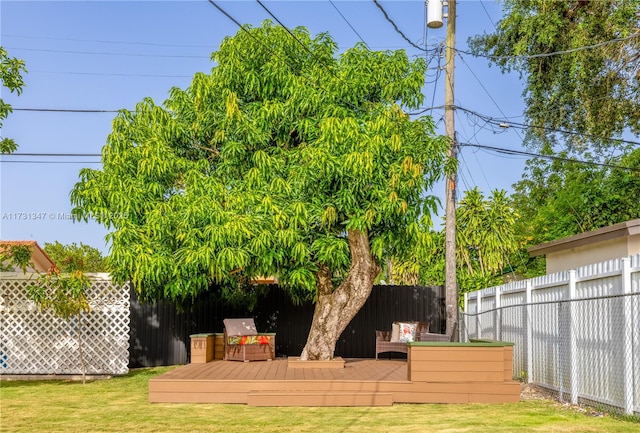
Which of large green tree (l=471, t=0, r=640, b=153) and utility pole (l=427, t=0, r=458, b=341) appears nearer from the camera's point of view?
utility pole (l=427, t=0, r=458, b=341)

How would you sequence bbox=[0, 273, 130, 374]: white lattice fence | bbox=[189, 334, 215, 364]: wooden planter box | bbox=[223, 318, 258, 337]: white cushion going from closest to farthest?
bbox=[189, 334, 215, 364]: wooden planter box
bbox=[0, 273, 130, 374]: white lattice fence
bbox=[223, 318, 258, 337]: white cushion

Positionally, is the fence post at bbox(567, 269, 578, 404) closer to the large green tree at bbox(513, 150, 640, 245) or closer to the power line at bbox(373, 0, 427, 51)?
the power line at bbox(373, 0, 427, 51)

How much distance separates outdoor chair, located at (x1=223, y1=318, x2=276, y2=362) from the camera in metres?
13.8

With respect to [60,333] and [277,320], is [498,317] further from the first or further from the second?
[60,333]

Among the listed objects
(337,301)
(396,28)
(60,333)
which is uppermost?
(396,28)

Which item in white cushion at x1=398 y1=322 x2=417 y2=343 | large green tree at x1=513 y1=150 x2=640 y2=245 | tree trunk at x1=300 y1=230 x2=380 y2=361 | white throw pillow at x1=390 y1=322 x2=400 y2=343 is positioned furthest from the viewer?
large green tree at x1=513 y1=150 x2=640 y2=245

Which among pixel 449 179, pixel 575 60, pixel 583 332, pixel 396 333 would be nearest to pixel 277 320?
pixel 396 333

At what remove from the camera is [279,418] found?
27.6 ft

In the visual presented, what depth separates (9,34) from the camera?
19.3 metres

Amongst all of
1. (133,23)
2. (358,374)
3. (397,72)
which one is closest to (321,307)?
(358,374)

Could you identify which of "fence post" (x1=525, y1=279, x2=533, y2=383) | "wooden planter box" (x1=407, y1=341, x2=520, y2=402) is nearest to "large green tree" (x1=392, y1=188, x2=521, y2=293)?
"fence post" (x1=525, y1=279, x2=533, y2=383)

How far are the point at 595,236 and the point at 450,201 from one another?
289 centimetres

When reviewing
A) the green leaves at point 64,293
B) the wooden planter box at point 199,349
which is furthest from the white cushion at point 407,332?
the green leaves at point 64,293

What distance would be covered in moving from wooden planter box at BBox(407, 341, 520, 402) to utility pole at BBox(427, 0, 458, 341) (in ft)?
8.70
